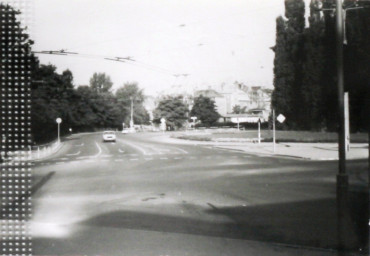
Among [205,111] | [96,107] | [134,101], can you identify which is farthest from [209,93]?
[96,107]

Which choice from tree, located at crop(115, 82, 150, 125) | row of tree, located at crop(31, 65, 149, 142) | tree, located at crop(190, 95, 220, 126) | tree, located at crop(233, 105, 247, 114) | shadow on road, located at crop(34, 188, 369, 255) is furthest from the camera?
tree, located at crop(233, 105, 247, 114)

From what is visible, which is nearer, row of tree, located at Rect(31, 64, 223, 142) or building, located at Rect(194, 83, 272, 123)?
row of tree, located at Rect(31, 64, 223, 142)

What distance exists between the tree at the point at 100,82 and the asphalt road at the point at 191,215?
115 metres

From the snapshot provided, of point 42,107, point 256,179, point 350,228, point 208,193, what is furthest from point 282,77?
point 350,228

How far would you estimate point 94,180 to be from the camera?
1642cm

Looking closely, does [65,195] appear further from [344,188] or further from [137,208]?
[344,188]

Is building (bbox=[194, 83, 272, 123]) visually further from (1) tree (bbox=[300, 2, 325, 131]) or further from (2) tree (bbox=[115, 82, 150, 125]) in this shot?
(1) tree (bbox=[300, 2, 325, 131])

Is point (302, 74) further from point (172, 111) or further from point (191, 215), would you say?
point (172, 111)

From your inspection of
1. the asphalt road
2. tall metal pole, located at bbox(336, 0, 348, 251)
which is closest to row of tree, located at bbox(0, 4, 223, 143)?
the asphalt road

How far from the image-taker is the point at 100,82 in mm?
129750

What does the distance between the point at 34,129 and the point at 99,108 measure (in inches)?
2501

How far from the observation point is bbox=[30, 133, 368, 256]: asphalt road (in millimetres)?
7070

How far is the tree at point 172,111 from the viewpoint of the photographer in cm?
10944

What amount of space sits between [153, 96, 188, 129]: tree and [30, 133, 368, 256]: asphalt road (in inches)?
3646
